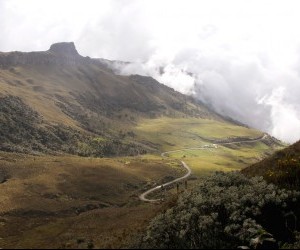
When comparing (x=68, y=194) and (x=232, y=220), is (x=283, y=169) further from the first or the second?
(x=68, y=194)

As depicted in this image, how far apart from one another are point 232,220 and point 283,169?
12501mm

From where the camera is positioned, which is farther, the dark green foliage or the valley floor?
the valley floor

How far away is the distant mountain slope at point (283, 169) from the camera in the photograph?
48.4 meters

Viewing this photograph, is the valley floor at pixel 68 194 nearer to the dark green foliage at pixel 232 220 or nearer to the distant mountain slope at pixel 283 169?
the dark green foliage at pixel 232 220

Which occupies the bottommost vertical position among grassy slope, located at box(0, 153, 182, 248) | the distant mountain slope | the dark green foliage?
grassy slope, located at box(0, 153, 182, 248)

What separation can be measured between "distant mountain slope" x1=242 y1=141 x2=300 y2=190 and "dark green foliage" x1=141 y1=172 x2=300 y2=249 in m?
2.15

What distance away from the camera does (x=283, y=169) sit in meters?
51.7

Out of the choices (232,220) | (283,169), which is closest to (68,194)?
(283,169)

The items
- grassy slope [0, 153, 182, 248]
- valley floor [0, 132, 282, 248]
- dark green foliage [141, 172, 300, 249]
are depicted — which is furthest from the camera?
grassy slope [0, 153, 182, 248]

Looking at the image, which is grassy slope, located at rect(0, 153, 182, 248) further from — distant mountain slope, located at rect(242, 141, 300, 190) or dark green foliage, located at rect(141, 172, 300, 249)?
distant mountain slope, located at rect(242, 141, 300, 190)

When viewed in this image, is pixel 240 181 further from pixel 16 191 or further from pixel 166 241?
pixel 16 191

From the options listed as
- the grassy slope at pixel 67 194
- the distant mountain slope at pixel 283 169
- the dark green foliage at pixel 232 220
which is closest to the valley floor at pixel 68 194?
the grassy slope at pixel 67 194

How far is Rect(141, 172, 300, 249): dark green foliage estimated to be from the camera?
39.8m

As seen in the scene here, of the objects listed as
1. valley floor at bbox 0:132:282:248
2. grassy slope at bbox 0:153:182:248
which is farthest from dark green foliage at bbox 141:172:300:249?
grassy slope at bbox 0:153:182:248
